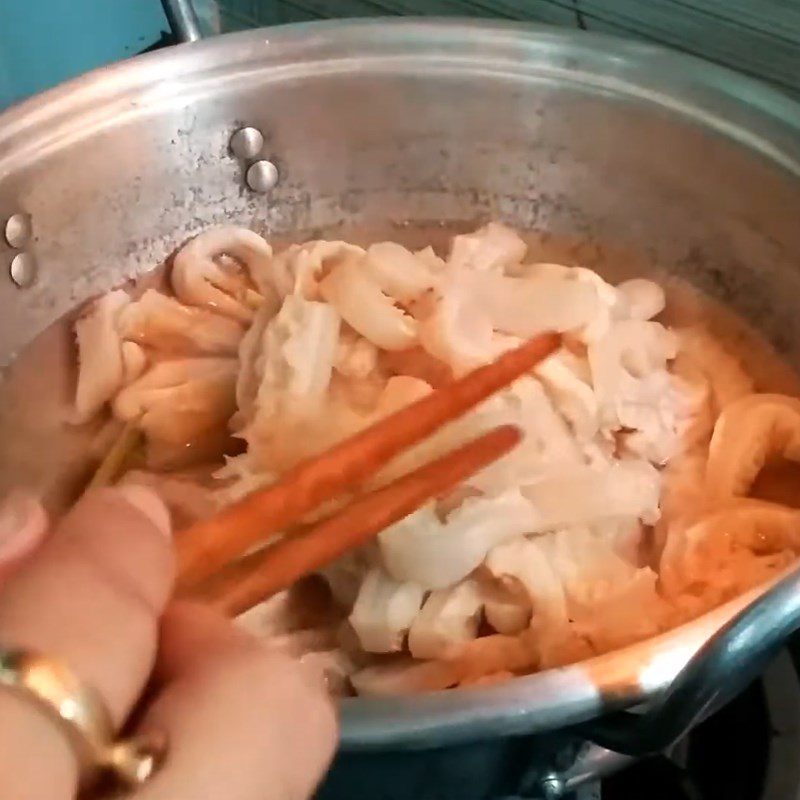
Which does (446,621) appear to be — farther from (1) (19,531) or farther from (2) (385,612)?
(1) (19,531)

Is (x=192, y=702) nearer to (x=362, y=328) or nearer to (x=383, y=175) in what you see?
(x=362, y=328)

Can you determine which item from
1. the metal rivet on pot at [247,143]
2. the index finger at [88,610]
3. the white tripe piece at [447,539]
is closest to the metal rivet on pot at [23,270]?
the metal rivet on pot at [247,143]

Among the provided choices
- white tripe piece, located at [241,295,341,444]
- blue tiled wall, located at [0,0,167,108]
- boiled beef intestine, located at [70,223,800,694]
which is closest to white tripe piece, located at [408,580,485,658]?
boiled beef intestine, located at [70,223,800,694]

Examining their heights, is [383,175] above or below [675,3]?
below

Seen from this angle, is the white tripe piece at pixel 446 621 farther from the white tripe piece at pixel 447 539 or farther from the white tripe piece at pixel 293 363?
the white tripe piece at pixel 293 363

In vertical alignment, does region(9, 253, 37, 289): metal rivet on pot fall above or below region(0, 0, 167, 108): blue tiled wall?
below

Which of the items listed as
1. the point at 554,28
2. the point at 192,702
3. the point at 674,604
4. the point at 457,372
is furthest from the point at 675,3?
the point at 192,702

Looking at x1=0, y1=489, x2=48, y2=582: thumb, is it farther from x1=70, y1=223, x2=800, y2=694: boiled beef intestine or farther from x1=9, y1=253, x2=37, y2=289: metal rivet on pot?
x1=9, y1=253, x2=37, y2=289: metal rivet on pot
